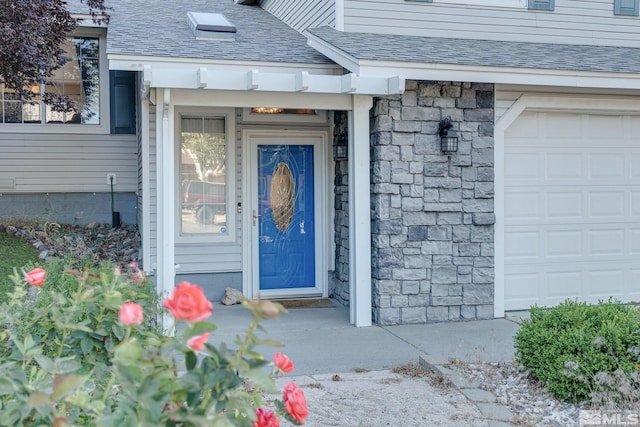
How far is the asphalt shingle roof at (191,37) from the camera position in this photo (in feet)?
22.9

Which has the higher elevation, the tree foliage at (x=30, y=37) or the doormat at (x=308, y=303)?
the tree foliage at (x=30, y=37)

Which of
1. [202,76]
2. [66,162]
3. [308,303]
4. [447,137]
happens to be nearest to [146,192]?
[202,76]

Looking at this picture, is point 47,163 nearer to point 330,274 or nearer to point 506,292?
point 330,274

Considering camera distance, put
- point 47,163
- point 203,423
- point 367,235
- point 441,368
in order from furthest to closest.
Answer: point 47,163
point 367,235
point 441,368
point 203,423

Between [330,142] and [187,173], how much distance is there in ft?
6.05

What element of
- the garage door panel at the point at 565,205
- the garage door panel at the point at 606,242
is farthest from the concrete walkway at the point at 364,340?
the garage door panel at the point at 606,242

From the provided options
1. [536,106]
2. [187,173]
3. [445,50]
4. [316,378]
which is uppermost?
[445,50]

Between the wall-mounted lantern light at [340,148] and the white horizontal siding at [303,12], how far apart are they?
135 cm

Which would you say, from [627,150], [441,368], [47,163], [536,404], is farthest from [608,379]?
[47,163]

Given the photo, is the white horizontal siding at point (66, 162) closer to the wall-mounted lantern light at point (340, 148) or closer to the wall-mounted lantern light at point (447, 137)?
the wall-mounted lantern light at point (340, 148)

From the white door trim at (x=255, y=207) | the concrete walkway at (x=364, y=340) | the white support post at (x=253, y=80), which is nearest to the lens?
the concrete walkway at (x=364, y=340)

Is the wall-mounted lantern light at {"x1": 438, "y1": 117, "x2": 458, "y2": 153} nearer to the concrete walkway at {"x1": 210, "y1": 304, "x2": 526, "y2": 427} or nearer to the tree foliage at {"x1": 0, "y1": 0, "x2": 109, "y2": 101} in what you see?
the concrete walkway at {"x1": 210, "y1": 304, "x2": 526, "y2": 427}

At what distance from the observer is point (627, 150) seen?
26.1 feet

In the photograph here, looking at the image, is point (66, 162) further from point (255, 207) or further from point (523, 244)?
point (523, 244)
